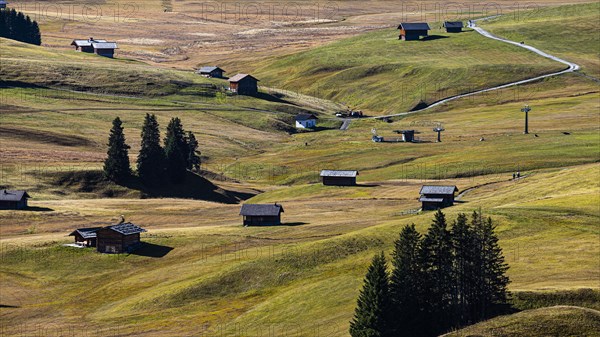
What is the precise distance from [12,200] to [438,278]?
7520 cm

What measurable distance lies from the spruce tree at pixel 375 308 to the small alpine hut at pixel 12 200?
2933 inches

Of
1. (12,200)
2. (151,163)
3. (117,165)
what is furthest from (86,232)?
(151,163)

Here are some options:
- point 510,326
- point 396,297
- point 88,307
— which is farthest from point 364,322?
point 88,307

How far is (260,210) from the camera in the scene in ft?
429

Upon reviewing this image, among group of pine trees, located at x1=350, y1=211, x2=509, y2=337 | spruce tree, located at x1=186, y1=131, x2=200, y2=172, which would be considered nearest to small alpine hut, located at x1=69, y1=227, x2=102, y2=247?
group of pine trees, located at x1=350, y1=211, x2=509, y2=337

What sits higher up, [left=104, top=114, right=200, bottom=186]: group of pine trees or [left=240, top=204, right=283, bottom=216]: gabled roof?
[left=104, top=114, right=200, bottom=186]: group of pine trees

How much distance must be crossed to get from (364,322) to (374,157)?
113 metres

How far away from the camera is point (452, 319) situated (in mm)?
79312

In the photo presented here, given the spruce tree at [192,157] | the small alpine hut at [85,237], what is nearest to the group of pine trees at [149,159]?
the spruce tree at [192,157]

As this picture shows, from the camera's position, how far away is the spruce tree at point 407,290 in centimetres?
7638

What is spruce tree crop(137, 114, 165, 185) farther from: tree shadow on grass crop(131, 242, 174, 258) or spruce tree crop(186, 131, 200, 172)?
tree shadow on grass crop(131, 242, 174, 258)

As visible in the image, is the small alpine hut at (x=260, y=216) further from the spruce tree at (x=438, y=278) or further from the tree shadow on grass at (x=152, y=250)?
the spruce tree at (x=438, y=278)

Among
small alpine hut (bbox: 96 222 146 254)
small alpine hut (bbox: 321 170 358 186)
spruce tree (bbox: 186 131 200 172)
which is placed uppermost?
spruce tree (bbox: 186 131 200 172)

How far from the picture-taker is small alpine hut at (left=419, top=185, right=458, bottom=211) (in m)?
135
